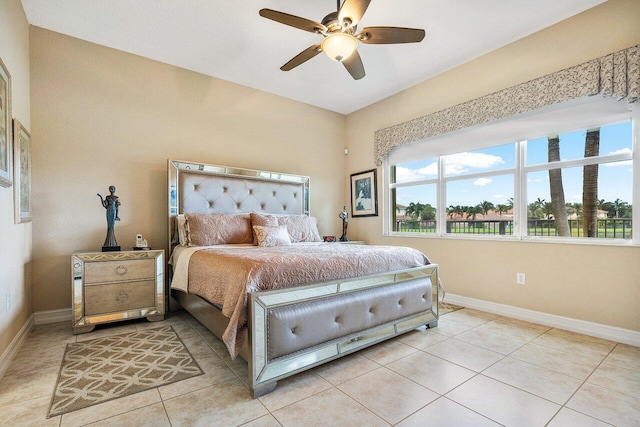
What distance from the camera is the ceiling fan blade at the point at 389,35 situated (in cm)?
213

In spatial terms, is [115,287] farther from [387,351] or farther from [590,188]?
[590,188]

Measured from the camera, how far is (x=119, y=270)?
278 centimetres

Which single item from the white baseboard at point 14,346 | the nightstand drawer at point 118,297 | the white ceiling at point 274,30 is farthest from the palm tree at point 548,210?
the white baseboard at point 14,346

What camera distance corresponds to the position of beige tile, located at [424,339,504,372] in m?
2.06

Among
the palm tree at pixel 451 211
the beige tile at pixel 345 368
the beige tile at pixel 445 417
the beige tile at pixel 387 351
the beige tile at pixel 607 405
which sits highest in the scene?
the palm tree at pixel 451 211

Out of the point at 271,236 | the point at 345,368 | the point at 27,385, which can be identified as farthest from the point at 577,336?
the point at 27,385

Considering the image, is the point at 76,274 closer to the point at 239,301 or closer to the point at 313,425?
the point at 239,301

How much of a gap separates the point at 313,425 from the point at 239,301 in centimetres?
73

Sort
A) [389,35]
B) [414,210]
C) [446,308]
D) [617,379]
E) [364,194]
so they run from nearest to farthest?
[617,379], [389,35], [446,308], [414,210], [364,194]

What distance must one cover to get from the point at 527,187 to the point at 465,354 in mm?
1981

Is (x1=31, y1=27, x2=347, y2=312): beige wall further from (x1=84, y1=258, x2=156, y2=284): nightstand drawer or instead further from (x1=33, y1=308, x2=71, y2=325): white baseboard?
(x1=84, y1=258, x2=156, y2=284): nightstand drawer

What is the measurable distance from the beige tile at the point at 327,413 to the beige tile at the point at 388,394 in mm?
53

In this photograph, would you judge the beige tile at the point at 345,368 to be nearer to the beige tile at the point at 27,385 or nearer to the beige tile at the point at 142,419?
the beige tile at the point at 142,419

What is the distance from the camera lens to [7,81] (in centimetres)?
206
